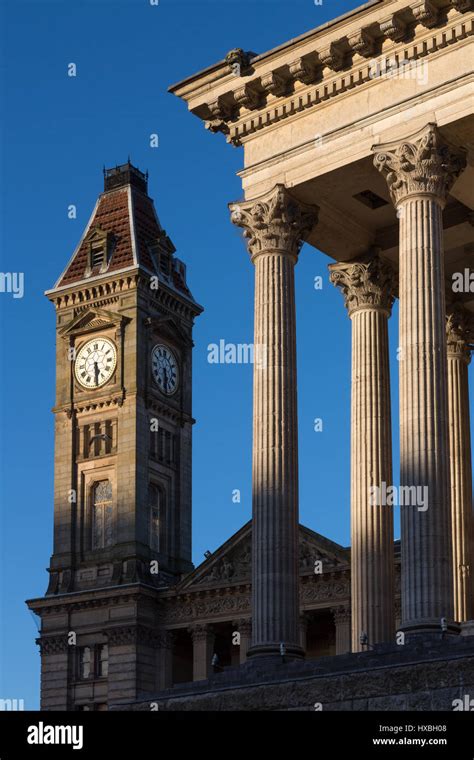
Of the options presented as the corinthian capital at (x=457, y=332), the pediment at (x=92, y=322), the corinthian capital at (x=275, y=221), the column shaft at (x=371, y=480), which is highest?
the pediment at (x=92, y=322)

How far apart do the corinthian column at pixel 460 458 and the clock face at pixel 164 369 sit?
220 ft

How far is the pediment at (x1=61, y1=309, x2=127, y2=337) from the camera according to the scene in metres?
113

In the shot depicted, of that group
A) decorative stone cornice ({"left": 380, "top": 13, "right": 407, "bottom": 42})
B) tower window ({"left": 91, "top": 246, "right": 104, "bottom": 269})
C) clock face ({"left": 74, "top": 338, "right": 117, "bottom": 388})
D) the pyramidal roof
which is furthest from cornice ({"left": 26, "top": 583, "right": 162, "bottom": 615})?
decorative stone cornice ({"left": 380, "top": 13, "right": 407, "bottom": 42})

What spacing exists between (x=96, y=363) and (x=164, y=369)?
204 inches

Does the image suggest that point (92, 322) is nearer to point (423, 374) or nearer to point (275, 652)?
point (275, 652)

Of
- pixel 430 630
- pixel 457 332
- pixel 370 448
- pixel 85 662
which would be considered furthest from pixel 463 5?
pixel 85 662

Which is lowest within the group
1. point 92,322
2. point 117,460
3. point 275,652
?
point 275,652

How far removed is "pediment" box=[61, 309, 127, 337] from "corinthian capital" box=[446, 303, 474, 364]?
66.4 metres

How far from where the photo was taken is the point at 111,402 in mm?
112875

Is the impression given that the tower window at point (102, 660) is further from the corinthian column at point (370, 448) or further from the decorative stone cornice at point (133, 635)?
the corinthian column at point (370, 448)

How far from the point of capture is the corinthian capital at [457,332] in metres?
48.0

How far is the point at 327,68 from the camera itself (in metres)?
42.5

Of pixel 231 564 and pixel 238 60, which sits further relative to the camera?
pixel 231 564

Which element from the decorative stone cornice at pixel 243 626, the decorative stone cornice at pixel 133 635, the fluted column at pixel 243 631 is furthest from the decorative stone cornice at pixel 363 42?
the decorative stone cornice at pixel 133 635
